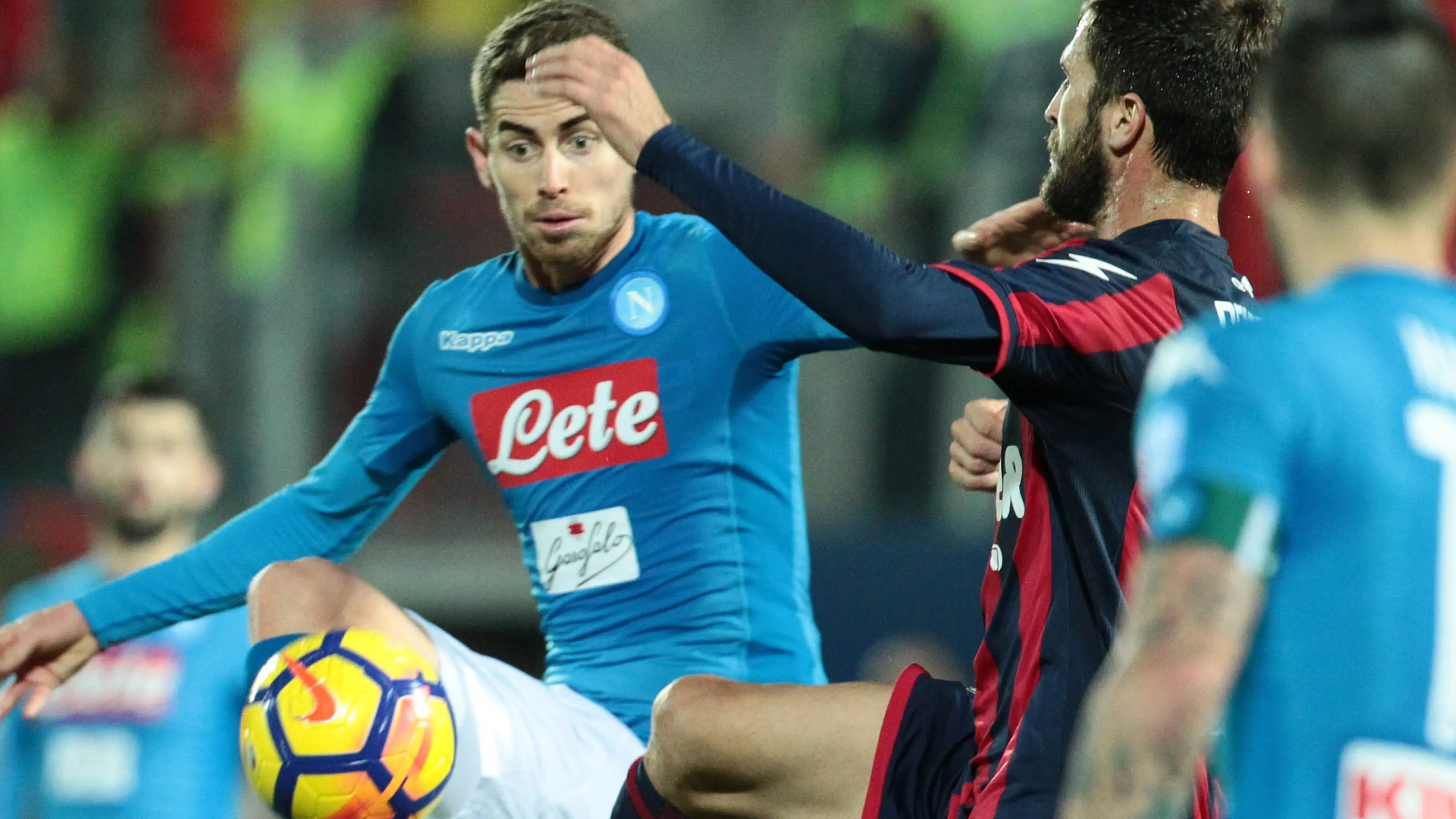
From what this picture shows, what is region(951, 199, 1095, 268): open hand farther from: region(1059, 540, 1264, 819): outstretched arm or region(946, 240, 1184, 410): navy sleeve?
region(1059, 540, 1264, 819): outstretched arm

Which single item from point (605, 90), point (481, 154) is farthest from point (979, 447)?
point (481, 154)

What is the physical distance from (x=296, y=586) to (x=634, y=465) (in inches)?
27.7

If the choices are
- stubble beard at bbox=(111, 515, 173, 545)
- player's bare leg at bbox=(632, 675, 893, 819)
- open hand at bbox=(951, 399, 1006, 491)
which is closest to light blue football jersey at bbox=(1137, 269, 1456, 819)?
player's bare leg at bbox=(632, 675, 893, 819)

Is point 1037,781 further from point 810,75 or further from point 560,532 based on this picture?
point 810,75

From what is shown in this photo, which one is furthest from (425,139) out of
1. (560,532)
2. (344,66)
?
(560,532)

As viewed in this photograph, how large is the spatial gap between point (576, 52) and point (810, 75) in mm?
5970

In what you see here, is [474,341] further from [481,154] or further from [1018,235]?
[1018,235]

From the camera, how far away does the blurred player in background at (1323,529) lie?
164 cm

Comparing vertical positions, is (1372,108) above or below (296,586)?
above

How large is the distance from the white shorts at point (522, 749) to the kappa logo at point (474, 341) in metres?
0.58

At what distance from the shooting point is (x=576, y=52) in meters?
2.65

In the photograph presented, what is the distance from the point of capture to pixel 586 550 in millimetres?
3639

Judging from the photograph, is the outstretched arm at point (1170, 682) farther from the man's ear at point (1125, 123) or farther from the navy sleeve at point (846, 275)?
the man's ear at point (1125, 123)

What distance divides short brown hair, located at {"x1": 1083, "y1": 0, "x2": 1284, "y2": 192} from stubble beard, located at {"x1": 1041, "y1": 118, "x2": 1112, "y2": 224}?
58mm
